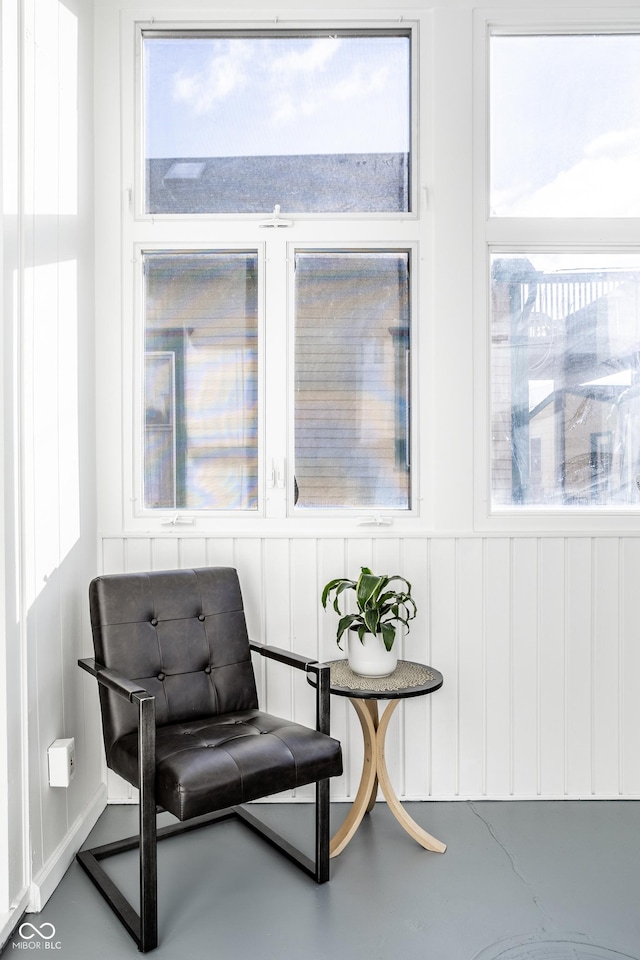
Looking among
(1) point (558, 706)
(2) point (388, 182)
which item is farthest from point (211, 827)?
(2) point (388, 182)

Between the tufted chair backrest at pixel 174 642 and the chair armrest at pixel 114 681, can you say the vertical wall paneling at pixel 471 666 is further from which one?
the chair armrest at pixel 114 681

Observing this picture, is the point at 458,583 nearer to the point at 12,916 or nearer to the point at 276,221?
the point at 276,221

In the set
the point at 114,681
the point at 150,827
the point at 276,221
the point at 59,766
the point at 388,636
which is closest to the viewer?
the point at 150,827

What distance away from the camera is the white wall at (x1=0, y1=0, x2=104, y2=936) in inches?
79.7

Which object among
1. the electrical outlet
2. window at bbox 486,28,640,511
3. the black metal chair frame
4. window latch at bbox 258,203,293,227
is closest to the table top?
the black metal chair frame

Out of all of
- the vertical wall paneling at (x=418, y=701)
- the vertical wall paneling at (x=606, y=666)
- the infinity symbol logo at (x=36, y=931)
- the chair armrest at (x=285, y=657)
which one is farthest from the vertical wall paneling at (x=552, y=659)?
the infinity symbol logo at (x=36, y=931)

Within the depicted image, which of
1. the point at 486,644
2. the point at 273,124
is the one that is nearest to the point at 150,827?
the point at 486,644

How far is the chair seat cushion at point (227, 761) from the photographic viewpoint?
191cm

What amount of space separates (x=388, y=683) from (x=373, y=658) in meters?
0.10

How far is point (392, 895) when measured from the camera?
2.17 metres

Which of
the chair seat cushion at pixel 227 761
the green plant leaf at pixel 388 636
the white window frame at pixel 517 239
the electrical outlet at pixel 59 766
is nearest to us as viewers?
the chair seat cushion at pixel 227 761

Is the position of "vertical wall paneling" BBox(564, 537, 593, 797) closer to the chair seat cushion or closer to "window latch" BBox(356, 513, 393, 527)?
"window latch" BBox(356, 513, 393, 527)

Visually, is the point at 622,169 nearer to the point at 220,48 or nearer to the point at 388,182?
the point at 388,182

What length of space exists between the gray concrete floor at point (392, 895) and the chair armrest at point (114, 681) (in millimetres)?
619
